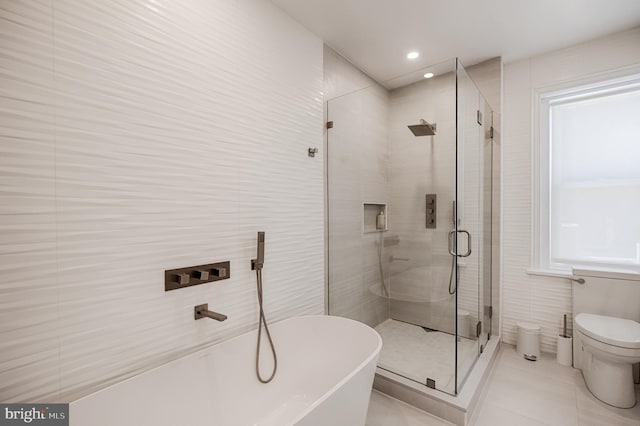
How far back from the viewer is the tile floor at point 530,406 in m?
1.72

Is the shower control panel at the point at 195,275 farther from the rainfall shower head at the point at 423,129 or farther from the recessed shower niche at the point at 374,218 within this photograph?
the rainfall shower head at the point at 423,129

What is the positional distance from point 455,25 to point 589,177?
1774 millimetres

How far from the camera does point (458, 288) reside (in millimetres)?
1996

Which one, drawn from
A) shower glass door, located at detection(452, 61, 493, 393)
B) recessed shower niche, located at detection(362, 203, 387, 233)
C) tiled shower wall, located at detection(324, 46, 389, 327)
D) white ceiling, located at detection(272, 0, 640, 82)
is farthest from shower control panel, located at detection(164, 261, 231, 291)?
white ceiling, located at detection(272, 0, 640, 82)

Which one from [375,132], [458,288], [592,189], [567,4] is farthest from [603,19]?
[458,288]

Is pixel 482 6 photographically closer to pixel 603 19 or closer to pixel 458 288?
pixel 603 19

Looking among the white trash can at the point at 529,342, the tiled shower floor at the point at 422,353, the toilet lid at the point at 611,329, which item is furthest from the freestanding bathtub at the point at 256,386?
the white trash can at the point at 529,342

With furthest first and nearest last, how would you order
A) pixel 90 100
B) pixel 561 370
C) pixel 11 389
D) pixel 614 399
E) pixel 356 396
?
pixel 561 370 → pixel 614 399 → pixel 356 396 → pixel 90 100 → pixel 11 389

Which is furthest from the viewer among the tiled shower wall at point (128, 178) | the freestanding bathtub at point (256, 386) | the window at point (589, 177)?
the window at point (589, 177)

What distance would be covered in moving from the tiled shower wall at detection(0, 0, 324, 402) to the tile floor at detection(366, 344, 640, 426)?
1.01 meters

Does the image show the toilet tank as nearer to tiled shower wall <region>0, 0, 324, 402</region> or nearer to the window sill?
the window sill

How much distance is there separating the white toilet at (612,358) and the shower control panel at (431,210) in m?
1.28

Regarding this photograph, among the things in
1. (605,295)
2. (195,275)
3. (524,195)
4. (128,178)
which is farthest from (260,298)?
(605,295)

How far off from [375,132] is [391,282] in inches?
50.7
